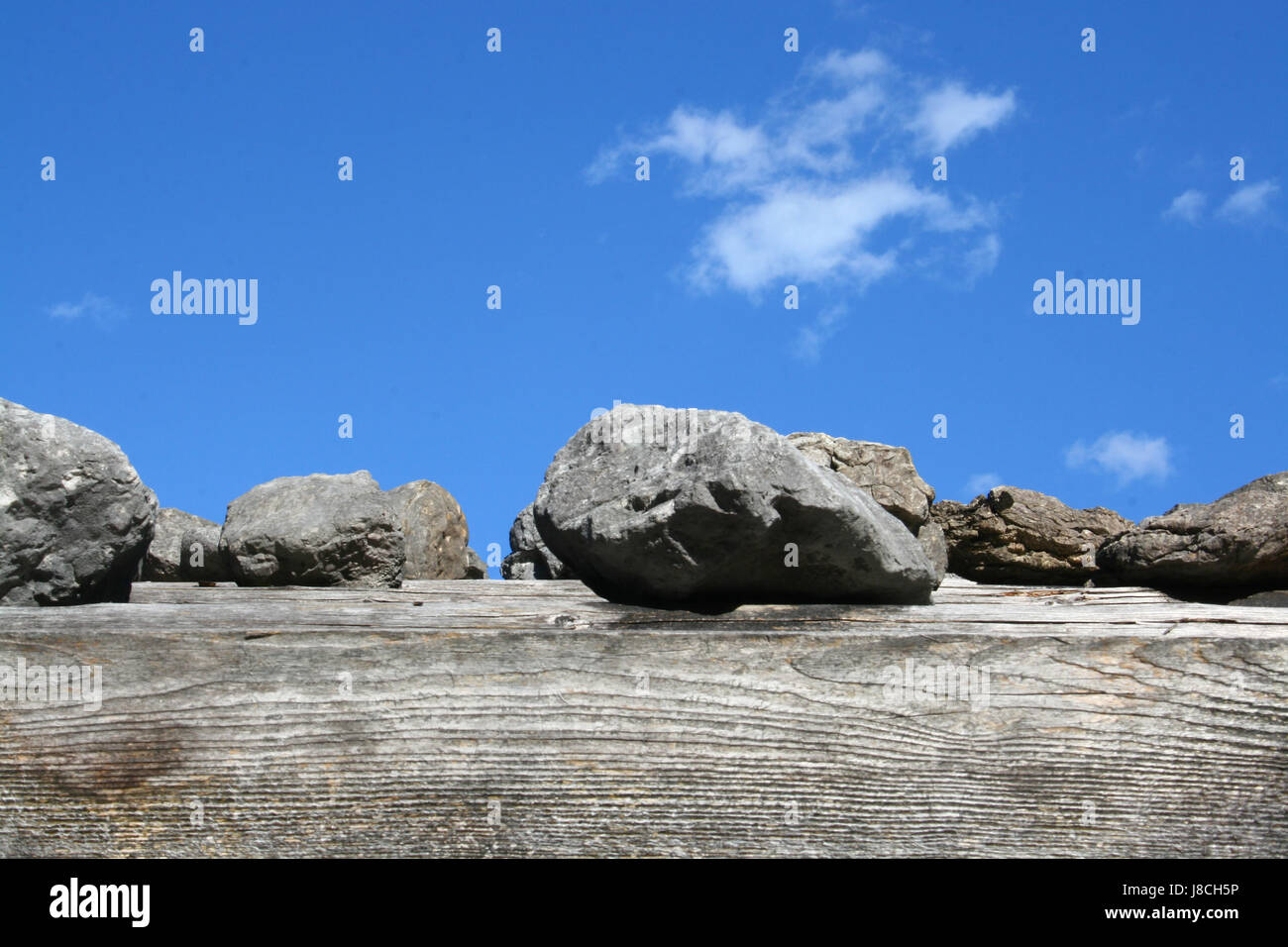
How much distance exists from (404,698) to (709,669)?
0.74 m

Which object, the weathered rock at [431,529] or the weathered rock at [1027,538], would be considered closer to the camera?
the weathered rock at [1027,538]

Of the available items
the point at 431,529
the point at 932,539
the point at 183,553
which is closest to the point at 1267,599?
the point at 932,539

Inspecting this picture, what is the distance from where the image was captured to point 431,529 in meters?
5.75

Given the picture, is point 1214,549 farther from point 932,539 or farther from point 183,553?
point 183,553

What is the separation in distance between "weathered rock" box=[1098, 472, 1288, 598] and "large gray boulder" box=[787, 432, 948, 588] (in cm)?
88

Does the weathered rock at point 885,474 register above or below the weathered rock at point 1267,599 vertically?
above

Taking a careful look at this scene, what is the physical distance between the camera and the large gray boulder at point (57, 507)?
124 inches

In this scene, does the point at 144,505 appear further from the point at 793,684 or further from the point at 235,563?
the point at 793,684

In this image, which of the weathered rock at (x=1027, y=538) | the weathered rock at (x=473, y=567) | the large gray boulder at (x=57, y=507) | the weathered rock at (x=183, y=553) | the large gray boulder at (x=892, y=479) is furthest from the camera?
the weathered rock at (x=473, y=567)

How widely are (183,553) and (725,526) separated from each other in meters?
2.77

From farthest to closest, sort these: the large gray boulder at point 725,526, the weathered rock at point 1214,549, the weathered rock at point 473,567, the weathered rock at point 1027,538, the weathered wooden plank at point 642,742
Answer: the weathered rock at point 473,567
the weathered rock at point 1027,538
the weathered rock at point 1214,549
the large gray boulder at point 725,526
the weathered wooden plank at point 642,742

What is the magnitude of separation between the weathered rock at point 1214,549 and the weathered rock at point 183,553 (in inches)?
127

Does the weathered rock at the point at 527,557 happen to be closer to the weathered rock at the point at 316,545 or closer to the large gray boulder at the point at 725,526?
the weathered rock at the point at 316,545

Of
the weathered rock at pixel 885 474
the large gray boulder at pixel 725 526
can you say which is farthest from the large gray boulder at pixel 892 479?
the large gray boulder at pixel 725 526
